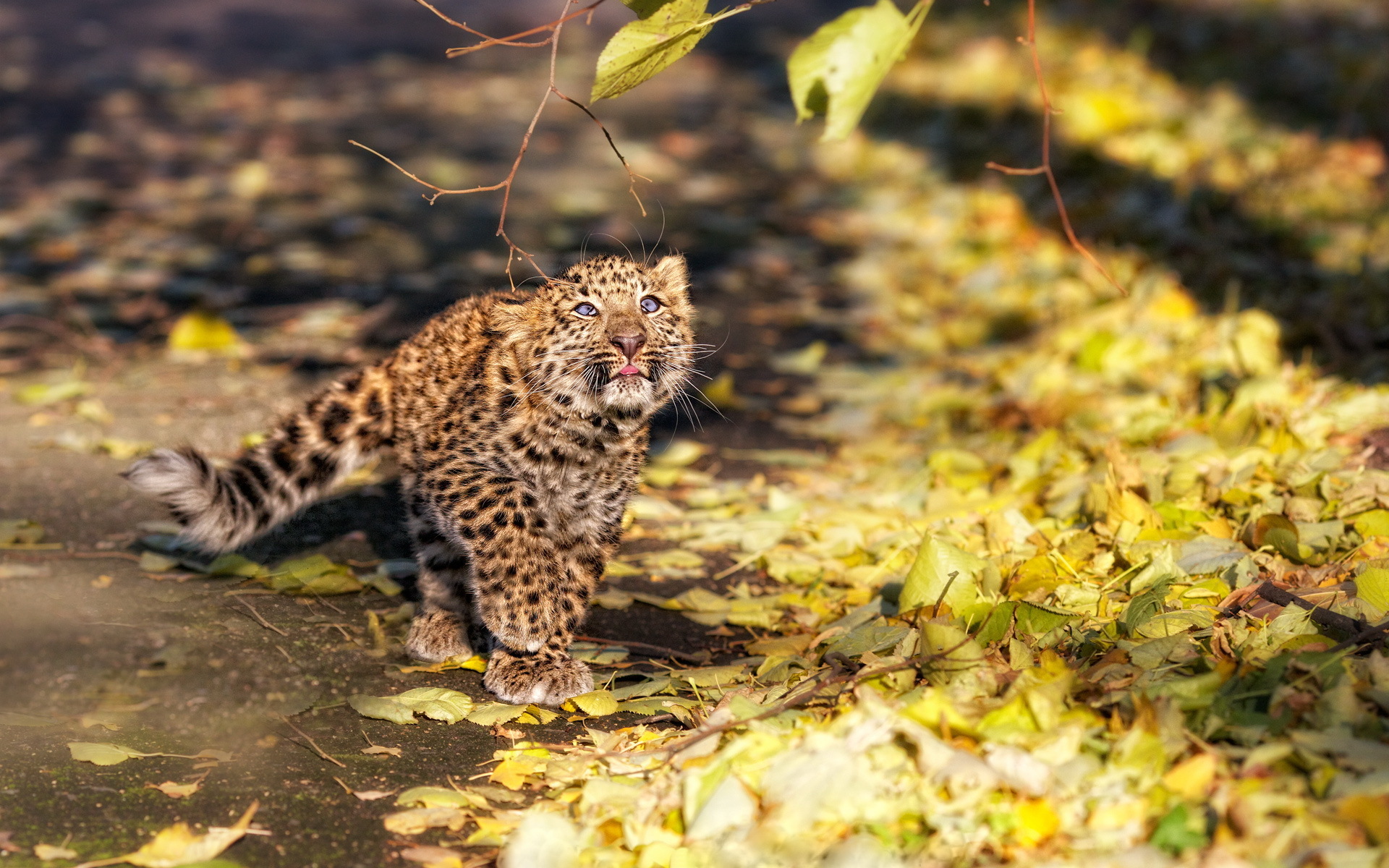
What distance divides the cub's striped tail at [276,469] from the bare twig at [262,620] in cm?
22

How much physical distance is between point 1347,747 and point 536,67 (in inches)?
506

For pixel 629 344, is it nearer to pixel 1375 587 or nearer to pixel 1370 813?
pixel 1375 587

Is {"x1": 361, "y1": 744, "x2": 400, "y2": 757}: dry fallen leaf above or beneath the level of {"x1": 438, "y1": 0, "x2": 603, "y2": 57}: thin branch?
beneath

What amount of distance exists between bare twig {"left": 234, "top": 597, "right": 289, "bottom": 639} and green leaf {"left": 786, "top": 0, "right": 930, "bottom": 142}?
102 inches

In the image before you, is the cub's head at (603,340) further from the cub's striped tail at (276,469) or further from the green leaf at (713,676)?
the green leaf at (713,676)

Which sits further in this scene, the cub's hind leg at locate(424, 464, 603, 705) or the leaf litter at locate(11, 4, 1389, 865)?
the cub's hind leg at locate(424, 464, 603, 705)

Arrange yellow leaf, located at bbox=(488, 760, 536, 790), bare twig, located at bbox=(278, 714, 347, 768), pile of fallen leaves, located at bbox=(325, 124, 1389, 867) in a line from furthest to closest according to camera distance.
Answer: bare twig, located at bbox=(278, 714, 347, 768), yellow leaf, located at bbox=(488, 760, 536, 790), pile of fallen leaves, located at bbox=(325, 124, 1389, 867)

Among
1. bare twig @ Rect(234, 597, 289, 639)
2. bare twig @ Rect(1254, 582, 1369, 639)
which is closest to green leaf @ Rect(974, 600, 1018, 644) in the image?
bare twig @ Rect(1254, 582, 1369, 639)

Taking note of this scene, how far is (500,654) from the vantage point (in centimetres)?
415

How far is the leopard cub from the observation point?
4090 millimetres

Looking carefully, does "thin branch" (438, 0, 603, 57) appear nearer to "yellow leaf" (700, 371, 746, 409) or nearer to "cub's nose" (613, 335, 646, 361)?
"cub's nose" (613, 335, 646, 361)

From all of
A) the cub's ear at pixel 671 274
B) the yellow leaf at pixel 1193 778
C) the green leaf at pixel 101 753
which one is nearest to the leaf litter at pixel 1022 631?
the yellow leaf at pixel 1193 778

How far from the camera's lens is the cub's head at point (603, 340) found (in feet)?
13.3

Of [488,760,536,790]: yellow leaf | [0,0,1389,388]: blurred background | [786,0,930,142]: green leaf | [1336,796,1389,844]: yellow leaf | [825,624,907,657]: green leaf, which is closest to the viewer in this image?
[1336,796,1389,844]: yellow leaf
